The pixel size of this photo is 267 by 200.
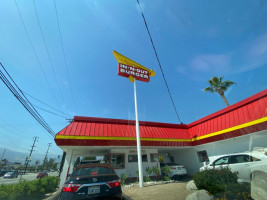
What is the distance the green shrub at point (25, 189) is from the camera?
5676mm

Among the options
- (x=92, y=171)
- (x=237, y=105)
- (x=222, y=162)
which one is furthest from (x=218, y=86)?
(x=92, y=171)

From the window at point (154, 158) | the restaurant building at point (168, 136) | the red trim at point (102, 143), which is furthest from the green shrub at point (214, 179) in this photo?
the window at point (154, 158)

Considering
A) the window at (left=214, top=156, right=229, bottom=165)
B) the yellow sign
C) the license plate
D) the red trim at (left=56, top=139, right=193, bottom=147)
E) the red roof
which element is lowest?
the license plate

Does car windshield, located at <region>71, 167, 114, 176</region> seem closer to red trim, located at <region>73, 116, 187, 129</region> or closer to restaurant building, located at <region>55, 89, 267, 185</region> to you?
restaurant building, located at <region>55, 89, 267, 185</region>

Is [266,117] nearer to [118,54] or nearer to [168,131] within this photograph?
[168,131]

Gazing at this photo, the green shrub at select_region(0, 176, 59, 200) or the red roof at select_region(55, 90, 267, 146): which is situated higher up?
the red roof at select_region(55, 90, 267, 146)

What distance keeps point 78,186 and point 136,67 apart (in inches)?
416

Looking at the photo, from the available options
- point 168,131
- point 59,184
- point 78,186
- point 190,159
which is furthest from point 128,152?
point 78,186

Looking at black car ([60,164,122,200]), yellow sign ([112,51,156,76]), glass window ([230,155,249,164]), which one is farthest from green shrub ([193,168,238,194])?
yellow sign ([112,51,156,76])

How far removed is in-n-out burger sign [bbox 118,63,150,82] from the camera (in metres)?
11.3

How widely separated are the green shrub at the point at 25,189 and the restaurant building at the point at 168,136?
2.34 m

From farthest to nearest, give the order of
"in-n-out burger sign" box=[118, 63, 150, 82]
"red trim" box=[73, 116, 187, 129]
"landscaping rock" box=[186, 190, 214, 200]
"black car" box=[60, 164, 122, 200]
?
"red trim" box=[73, 116, 187, 129] < "in-n-out burger sign" box=[118, 63, 150, 82] < "landscaping rock" box=[186, 190, 214, 200] < "black car" box=[60, 164, 122, 200]

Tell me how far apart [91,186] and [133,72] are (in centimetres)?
955

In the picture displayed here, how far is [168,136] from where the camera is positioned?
12930 millimetres
